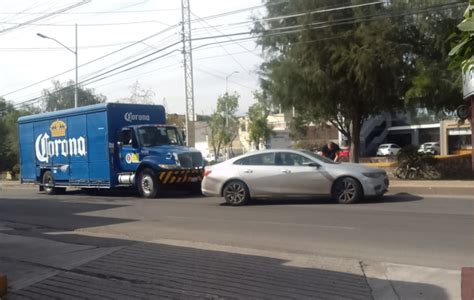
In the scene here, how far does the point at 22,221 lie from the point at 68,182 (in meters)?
7.96

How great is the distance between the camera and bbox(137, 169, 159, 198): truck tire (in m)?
19.0

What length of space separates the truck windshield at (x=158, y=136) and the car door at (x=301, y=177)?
6362mm

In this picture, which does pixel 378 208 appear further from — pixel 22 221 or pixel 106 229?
pixel 22 221

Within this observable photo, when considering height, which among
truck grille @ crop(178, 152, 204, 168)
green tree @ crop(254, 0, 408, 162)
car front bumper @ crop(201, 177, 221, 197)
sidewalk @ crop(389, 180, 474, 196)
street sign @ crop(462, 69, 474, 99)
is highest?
green tree @ crop(254, 0, 408, 162)

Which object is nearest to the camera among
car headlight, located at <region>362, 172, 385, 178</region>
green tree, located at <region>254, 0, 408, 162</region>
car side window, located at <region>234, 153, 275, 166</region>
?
car headlight, located at <region>362, 172, 385, 178</region>

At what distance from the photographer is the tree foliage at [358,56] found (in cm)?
1986

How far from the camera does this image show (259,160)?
1503 cm

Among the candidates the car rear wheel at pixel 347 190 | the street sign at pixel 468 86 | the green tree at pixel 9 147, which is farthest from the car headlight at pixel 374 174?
the green tree at pixel 9 147

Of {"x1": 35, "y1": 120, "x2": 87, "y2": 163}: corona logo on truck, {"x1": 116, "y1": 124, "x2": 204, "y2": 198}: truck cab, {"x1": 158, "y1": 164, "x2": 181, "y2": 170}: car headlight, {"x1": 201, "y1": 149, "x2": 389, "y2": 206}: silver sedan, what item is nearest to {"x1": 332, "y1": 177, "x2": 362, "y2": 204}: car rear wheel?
{"x1": 201, "y1": 149, "x2": 389, "y2": 206}: silver sedan

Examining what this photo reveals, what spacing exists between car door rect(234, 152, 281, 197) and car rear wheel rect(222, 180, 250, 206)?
0.18 meters

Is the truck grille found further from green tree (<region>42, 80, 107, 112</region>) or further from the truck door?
green tree (<region>42, 80, 107, 112</region>)

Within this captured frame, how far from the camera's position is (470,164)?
23.2 m

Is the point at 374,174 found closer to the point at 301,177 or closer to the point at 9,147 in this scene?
the point at 301,177

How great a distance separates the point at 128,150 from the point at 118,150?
1.86ft
